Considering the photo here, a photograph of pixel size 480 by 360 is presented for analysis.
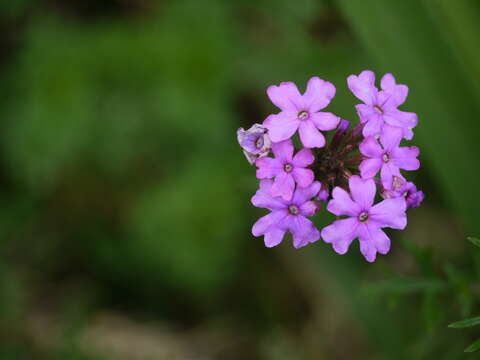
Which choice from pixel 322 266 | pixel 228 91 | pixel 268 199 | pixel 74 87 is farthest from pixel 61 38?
pixel 268 199

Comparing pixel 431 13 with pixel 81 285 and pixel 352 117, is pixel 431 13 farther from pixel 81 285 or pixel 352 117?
pixel 81 285

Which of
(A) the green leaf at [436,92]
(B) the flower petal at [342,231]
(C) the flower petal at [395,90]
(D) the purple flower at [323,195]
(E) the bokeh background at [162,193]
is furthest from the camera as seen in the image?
(E) the bokeh background at [162,193]

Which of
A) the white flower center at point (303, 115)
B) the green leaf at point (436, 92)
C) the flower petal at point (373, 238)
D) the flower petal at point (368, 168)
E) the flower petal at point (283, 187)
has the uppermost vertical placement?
the green leaf at point (436, 92)

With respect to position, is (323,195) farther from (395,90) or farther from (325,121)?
(395,90)

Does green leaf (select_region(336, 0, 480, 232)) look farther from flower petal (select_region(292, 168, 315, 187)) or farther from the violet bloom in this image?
flower petal (select_region(292, 168, 315, 187))

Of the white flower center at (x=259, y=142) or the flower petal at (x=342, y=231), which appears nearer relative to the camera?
the flower petal at (x=342, y=231)

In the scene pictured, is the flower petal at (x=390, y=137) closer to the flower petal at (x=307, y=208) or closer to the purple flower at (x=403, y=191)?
the purple flower at (x=403, y=191)

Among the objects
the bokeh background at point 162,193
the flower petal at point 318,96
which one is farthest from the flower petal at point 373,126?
the bokeh background at point 162,193
